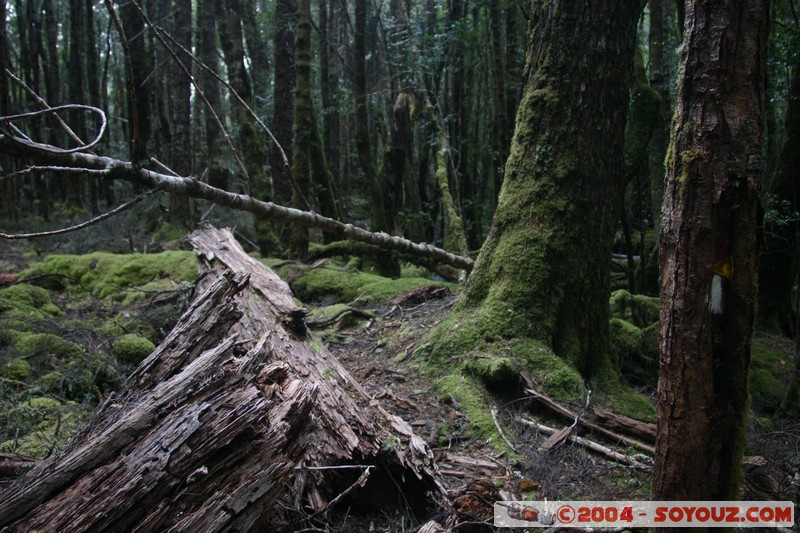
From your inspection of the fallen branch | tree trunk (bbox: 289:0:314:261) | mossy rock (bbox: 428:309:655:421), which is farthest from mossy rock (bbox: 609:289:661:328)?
tree trunk (bbox: 289:0:314:261)

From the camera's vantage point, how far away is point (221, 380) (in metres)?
2.52

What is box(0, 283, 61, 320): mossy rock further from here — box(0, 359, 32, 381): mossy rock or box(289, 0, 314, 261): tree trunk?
box(289, 0, 314, 261): tree trunk

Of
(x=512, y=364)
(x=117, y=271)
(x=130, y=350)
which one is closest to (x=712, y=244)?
(x=512, y=364)

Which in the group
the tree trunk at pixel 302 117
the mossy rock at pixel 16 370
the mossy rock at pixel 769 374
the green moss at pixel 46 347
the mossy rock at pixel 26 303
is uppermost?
the tree trunk at pixel 302 117

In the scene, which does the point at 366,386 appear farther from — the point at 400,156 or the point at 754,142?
the point at 400,156

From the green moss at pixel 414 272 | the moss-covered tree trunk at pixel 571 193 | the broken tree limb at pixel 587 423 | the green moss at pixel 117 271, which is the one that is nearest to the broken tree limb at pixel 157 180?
the moss-covered tree trunk at pixel 571 193

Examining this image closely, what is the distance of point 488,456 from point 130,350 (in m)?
3.73

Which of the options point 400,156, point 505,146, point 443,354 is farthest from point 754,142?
point 400,156

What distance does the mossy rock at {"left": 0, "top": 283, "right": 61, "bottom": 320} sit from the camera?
22.1 feet

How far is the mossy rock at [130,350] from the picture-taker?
5.37 meters

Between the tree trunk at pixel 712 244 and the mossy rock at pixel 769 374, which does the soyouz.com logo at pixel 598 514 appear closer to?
the tree trunk at pixel 712 244

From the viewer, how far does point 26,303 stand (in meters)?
7.13

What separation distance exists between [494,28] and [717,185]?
10063 mm

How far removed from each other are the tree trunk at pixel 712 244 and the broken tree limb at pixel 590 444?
1407mm
